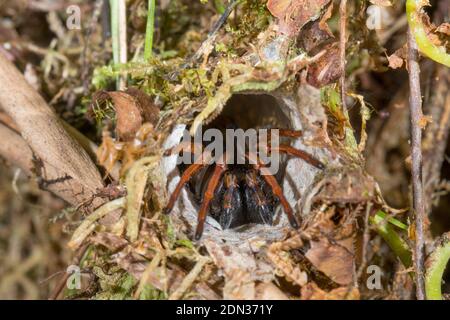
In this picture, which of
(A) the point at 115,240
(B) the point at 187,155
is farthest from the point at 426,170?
(A) the point at 115,240

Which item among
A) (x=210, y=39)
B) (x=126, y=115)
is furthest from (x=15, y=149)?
(x=210, y=39)

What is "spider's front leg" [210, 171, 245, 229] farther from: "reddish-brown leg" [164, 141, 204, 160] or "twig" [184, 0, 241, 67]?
"twig" [184, 0, 241, 67]

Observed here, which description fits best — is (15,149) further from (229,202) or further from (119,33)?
(229,202)

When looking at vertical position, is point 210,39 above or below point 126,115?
above

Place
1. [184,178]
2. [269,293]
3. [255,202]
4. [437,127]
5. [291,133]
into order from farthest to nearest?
[437,127]
[255,202]
[291,133]
[184,178]
[269,293]

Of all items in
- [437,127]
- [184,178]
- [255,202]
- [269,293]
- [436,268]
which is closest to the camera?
[269,293]

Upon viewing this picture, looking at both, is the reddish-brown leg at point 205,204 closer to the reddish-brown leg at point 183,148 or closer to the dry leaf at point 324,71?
the reddish-brown leg at point 183,148

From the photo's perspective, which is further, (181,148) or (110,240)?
(181,148)
